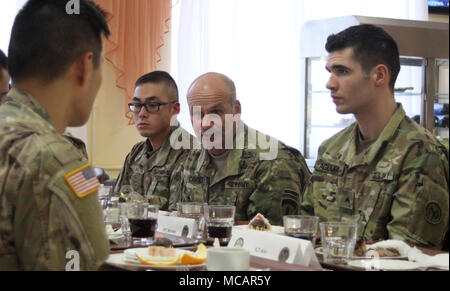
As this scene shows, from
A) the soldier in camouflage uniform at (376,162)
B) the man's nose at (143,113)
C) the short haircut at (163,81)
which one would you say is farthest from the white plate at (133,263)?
the short haircut at (163,81)

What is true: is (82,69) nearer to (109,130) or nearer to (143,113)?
(143,113)

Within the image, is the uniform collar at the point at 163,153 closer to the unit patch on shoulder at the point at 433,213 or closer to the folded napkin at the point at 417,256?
the unit patch on shoulder at the point at 433,213

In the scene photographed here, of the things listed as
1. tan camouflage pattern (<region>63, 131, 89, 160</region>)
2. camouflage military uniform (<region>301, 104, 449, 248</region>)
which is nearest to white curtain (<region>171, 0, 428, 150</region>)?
tan camouflage pattern (<region>63, 131, 89, 160</region>)

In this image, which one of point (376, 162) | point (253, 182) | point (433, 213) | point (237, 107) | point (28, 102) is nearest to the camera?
point (28, 102)

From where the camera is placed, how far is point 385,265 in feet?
5.49

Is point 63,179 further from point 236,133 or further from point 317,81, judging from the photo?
point 317,81

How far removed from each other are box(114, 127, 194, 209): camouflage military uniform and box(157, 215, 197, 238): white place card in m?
1.10

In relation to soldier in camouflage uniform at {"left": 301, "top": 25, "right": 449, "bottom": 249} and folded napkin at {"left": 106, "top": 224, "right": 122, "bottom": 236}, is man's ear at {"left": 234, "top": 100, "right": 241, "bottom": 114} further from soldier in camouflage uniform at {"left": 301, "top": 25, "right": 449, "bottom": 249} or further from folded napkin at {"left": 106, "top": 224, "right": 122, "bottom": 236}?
folded napkin at {"left": 106, "top": 224, "right": 122, "bottom": 236}

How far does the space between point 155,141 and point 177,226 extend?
1.70m

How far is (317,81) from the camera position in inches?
242

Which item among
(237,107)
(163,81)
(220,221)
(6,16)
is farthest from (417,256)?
(6,16)

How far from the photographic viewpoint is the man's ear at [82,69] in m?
1.61

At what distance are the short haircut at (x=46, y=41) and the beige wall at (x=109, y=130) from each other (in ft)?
12.7

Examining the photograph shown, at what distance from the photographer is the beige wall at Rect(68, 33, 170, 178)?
5.49 m
